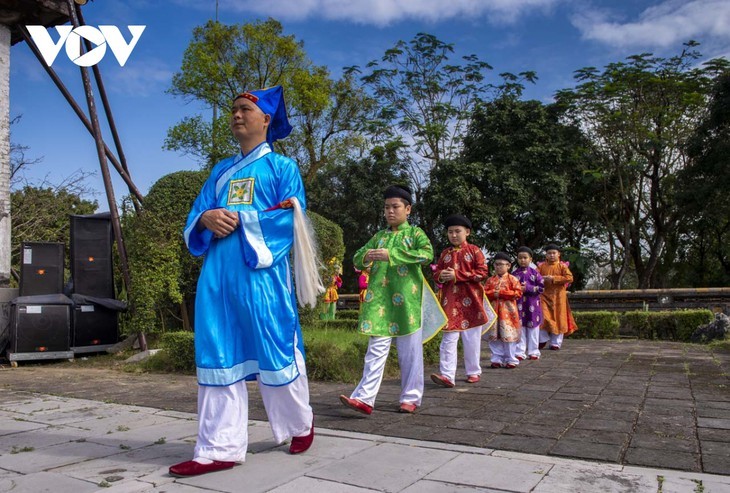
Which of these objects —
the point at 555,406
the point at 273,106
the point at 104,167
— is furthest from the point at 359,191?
the point at 273,106

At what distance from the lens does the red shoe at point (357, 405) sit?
444 centimetres

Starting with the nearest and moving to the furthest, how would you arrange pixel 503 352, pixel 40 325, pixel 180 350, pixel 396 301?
pixel 396 301 → pixel 180 350 → pixel 503 352 → pixel 40 325

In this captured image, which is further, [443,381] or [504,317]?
[504,317]

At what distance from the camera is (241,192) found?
3592 millimetres

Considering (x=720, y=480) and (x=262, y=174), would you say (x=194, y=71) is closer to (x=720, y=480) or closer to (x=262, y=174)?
(x=262, y=174)

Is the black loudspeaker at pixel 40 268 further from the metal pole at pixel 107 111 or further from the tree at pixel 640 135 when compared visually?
the tree at pixel 640 135

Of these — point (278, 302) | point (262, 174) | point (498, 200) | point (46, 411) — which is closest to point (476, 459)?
point (278, 302)

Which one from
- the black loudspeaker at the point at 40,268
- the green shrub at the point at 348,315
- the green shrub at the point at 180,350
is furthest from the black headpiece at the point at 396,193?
the green shrub at the point at 348,315

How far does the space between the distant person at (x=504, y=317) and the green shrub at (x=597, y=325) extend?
6.27 m

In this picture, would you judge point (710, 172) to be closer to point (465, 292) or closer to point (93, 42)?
point (465, 292)

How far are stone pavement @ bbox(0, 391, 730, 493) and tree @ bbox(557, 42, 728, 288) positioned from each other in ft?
60.9

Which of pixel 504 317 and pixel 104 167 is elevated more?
pixel 104 167

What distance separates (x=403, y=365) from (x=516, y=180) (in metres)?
16.8

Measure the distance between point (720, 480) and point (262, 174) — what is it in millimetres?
2841
